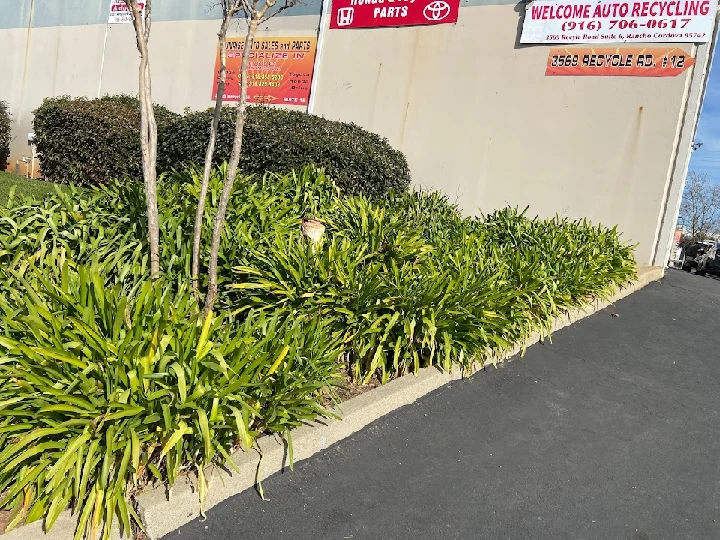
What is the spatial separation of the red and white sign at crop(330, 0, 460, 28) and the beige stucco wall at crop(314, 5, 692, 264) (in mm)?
155

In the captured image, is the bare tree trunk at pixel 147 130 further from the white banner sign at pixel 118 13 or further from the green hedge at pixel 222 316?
the white banner sign at pixel 118 13

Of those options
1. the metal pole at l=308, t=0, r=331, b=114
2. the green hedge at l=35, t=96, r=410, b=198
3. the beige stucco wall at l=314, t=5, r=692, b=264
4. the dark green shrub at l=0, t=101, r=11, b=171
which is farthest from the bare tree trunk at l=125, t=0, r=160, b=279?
the dark green shrub at l=0, t=101, r=11, b=171

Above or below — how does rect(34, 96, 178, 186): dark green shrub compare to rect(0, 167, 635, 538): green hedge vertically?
above

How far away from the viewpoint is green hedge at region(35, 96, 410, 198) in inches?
335

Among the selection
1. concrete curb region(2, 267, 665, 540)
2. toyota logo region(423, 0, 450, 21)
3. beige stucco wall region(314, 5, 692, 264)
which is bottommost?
concrete curb region(2, 267, 665, 540)

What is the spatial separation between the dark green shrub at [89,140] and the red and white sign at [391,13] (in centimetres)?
356

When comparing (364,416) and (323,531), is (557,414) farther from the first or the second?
(323,531)

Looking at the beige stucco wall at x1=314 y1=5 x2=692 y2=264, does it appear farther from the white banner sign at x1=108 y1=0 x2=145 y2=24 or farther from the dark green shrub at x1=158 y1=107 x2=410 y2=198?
the white banner sign at x1=108 y1=0 x2=145 y2=24

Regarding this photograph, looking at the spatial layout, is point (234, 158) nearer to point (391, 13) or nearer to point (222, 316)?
point (222, 316)

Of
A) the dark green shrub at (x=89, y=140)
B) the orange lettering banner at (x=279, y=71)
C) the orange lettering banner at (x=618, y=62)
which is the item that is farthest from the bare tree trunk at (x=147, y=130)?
the orange lettering banner at (x=279, y=71)

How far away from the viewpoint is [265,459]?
332 cm

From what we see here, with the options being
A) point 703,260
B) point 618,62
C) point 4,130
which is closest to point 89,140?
point 4,130

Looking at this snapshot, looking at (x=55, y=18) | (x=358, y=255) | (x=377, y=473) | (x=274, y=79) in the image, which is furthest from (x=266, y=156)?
(x=55, y=18)

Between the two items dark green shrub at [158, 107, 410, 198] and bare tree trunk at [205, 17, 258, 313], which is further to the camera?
dark green shrub at [158, 107, 410, 198]
